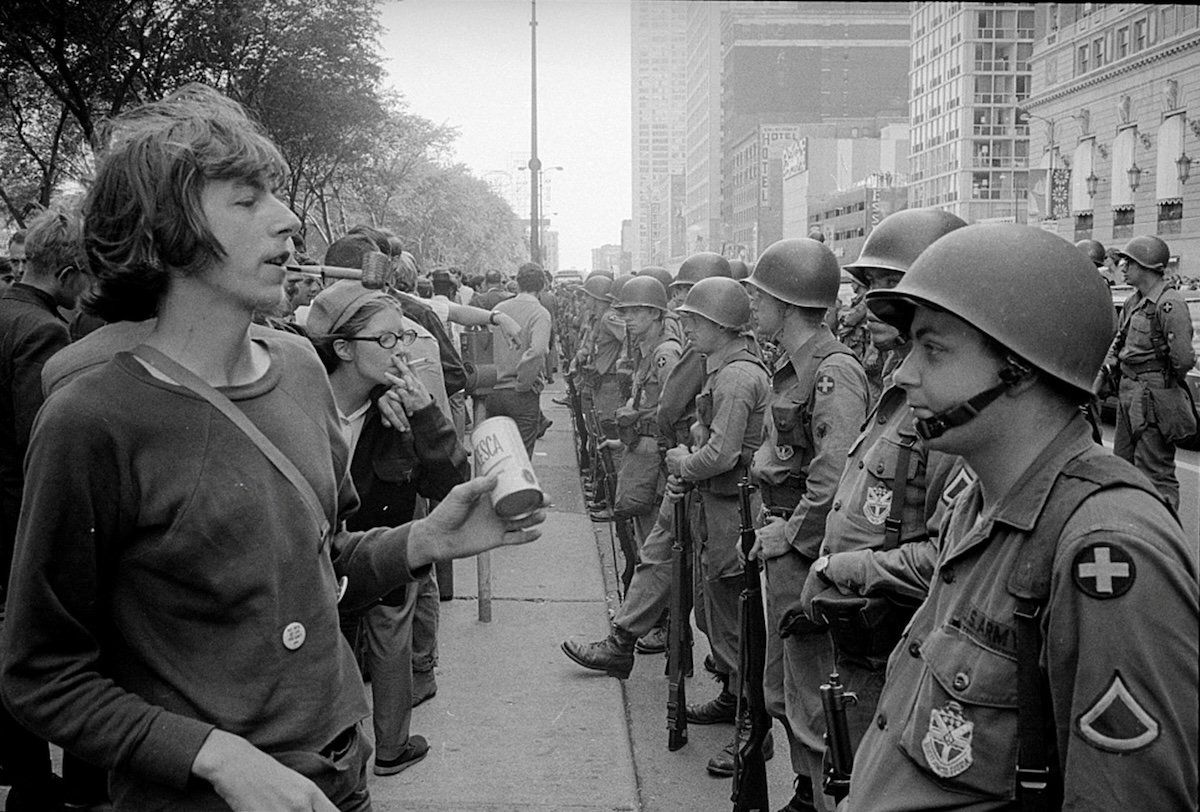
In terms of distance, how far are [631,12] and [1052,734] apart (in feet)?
4.54

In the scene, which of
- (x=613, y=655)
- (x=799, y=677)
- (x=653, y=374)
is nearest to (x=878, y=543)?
(x=799, y=677)

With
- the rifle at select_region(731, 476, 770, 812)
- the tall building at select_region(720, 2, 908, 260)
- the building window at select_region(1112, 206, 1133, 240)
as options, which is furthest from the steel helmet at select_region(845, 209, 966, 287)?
the tall building at select_region(720, 2, 908, 260)

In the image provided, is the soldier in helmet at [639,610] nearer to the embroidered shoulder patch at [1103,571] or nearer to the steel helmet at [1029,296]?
the steel helmet at [1029,296]

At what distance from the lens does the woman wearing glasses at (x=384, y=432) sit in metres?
4.39

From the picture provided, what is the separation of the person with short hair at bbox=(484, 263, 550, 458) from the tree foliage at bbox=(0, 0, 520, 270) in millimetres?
6326

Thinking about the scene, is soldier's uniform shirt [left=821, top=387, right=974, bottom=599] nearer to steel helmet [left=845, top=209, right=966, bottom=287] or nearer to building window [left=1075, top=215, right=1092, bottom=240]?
steel helmet [left=845, top=209, right=966, bottom=287]

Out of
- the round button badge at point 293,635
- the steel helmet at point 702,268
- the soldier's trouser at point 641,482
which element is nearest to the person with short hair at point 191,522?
the round button badge at point 293,635

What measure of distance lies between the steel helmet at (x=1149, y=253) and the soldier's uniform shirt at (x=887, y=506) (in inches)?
251

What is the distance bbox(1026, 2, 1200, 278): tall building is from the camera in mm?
2887

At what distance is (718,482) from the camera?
578 cm

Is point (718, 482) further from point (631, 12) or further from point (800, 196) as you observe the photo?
point (800, 196)

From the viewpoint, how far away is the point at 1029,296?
→ 2.19 meters

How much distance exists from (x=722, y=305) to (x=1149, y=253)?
5013mm

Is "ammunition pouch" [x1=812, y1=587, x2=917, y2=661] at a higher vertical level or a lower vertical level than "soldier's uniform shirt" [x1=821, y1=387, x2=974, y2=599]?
lower
